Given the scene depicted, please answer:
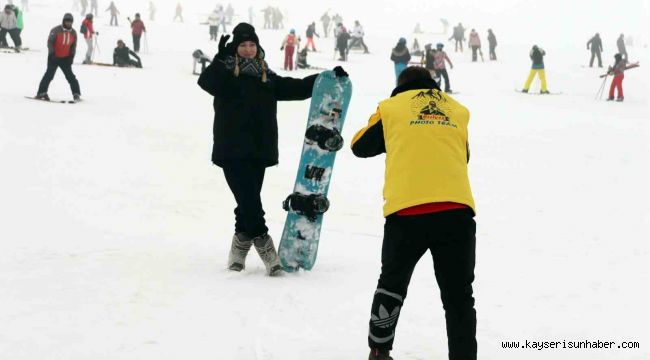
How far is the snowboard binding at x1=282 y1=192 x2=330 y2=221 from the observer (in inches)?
218

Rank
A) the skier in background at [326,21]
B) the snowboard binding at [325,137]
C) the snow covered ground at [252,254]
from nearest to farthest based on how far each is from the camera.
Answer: the snow covered ground at [252,254], the snowboard binding at [325,137], the skier in background at [326,21]

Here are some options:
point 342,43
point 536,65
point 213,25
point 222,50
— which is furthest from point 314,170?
point 213,25

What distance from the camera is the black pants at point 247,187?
16.9ft

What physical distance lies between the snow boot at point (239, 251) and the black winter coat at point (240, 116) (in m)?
0.58

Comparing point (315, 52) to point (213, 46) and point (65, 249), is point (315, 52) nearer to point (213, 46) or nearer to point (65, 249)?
point (213, 46)

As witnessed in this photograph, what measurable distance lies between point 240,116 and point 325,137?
705 mm

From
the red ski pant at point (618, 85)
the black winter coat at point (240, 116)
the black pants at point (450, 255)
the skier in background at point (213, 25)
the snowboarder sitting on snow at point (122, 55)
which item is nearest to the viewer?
the black pants at point (450, 255)

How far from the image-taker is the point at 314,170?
5.54 m

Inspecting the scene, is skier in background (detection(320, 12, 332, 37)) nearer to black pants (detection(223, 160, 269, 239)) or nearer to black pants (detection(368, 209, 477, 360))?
black pants (detection(223, 160, 269, 239))

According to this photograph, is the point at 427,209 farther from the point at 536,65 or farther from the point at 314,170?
the point at 536,65

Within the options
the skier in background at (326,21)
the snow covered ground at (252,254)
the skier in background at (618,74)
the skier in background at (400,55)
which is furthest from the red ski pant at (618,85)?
the skier in background at (326,21)

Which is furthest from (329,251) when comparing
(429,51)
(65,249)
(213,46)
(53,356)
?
(213,46)

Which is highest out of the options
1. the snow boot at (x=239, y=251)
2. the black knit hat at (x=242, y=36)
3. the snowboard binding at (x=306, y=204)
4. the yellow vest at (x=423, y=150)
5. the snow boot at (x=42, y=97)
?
the black knit hat at (x=242, y=36)

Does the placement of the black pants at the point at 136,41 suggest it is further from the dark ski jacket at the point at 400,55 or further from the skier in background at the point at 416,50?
the skier in background at the point at 416,50
